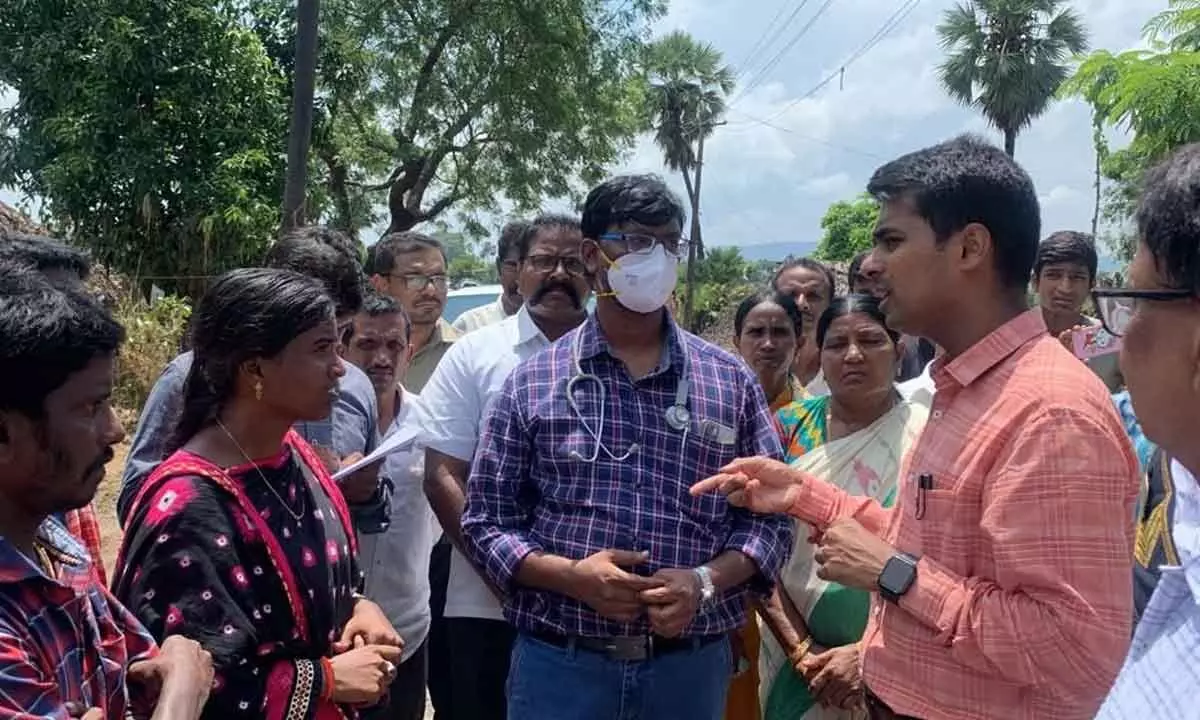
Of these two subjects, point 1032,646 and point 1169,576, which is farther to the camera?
point 1032,646

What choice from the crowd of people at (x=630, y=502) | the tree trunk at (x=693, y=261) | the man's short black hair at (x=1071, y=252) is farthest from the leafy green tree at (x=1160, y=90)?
the tree trunk at (x=693, y=261)

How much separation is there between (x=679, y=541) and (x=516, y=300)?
2519 millimetres

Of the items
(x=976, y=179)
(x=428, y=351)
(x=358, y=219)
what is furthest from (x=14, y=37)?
(x=976, y=179)

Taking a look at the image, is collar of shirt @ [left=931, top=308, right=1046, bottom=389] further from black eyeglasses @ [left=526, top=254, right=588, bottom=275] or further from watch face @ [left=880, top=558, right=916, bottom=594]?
black eyeglasses @ [left=526, top=254, right=588, bottom=275]

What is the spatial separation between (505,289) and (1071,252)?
2.54 m

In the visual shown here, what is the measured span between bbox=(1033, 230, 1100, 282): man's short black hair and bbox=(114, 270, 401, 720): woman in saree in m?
3.30

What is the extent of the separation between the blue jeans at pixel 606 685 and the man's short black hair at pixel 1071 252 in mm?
2714

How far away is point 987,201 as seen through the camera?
1.97 m

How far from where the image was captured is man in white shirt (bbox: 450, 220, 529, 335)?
470cm

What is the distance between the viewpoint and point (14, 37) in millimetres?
12008

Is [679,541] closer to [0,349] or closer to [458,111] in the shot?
[0,349]

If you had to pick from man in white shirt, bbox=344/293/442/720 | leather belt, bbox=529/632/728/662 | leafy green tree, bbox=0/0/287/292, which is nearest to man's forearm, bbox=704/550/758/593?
leather belt, bbox=529/632/728/662

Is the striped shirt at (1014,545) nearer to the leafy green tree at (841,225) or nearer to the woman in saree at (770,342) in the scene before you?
the woman in saree at (770,342)

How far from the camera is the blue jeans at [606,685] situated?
2305 millimetres
